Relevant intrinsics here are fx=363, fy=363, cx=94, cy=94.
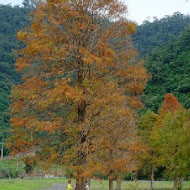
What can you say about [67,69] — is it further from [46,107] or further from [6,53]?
[6,53]

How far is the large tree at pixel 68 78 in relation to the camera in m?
11.2

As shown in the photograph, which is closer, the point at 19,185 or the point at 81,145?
the point at 81,145

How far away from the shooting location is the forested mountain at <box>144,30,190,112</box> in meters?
55.4

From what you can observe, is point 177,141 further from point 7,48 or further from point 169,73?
point 7,48

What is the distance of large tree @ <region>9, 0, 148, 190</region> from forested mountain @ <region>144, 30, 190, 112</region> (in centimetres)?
Answer: 3977

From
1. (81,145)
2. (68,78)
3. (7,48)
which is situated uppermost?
(7,48)

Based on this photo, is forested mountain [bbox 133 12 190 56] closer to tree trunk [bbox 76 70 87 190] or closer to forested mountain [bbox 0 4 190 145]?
forested mountain [bbox 0 4 190 145]

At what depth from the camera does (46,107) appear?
11594mm

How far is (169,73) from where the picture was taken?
63.8 meters

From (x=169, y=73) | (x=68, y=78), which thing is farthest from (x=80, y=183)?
(x=169, y=73)

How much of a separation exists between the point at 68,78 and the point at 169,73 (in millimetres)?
54494

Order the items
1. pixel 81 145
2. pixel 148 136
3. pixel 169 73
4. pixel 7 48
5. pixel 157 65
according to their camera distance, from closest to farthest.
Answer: pixel 81 145 → pixel 148 136 → pixel 169 73 → pixel 157 65 → pixel 7 48


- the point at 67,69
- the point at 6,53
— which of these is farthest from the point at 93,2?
the point at 6,53

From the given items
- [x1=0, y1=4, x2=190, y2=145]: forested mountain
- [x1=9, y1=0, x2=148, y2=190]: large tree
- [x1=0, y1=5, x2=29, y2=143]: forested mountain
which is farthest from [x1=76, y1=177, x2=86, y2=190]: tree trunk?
[x1=0, y1=5, x2=29, y2=143]: forested mountain
